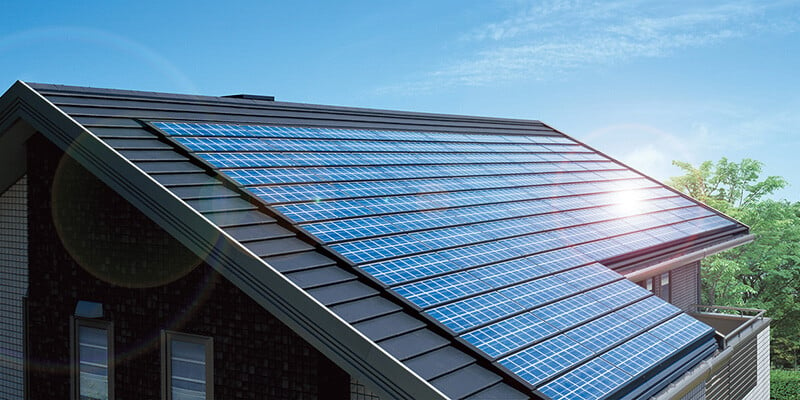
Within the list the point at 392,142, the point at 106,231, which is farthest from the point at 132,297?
the point at 392,142

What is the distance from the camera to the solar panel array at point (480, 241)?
930cm

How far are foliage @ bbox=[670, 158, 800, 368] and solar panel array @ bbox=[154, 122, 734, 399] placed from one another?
24.8 m

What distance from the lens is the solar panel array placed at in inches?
366

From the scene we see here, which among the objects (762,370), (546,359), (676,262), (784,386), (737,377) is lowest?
(784,386)

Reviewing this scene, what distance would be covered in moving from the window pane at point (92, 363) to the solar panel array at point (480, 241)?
11.1 feet

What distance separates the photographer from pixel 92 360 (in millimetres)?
11312

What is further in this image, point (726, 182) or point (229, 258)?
point (726, 182)

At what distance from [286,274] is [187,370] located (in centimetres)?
272

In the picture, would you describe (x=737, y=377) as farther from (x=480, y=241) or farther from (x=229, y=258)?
(x=229, y=258)

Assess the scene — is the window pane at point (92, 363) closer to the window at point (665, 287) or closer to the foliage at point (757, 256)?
the window at point (665, 287)

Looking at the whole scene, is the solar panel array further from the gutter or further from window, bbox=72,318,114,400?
window, bbox=72,318,114,400

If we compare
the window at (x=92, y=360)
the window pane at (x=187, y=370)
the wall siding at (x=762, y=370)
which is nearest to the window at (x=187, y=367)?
the window pane at (x=187, y=370)

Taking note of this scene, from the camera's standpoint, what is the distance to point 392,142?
662 inches

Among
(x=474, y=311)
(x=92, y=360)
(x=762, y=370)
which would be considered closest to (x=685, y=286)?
(x=762, y=370)
